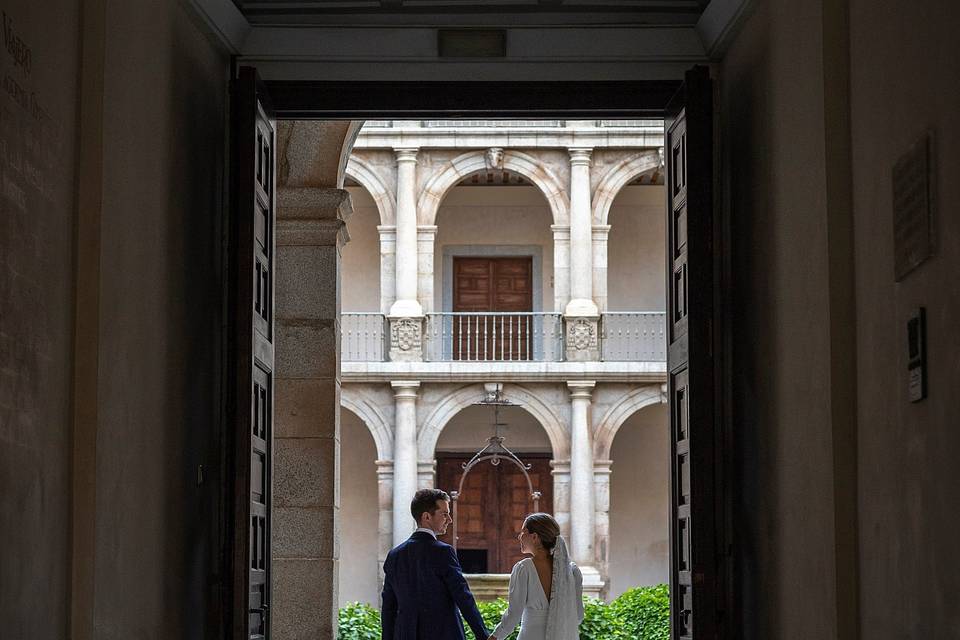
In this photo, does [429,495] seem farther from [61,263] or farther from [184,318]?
[61,263]

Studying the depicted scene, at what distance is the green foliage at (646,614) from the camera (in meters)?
Result: 14.1

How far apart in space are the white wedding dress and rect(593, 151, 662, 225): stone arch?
717 inches

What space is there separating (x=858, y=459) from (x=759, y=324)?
1412mm

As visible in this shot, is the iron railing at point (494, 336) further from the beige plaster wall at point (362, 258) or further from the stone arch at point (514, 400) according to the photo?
the beige plaster wall at point (362, 258)

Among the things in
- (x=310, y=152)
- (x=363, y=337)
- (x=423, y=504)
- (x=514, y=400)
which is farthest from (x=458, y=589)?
(x=363, y=337)

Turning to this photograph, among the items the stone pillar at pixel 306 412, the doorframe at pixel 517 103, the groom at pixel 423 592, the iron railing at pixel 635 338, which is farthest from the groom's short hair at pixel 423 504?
the iron railing at pixel 635 338

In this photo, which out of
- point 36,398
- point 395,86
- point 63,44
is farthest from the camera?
point 395,86

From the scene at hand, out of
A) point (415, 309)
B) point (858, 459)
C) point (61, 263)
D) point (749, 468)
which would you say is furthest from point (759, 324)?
point (415, 309)

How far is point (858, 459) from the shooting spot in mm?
4957

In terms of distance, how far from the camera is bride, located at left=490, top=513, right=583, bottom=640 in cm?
902

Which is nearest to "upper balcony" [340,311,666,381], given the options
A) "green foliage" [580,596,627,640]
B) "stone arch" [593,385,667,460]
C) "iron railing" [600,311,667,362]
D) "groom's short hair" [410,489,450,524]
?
"iron railing" [600,311,667,362]

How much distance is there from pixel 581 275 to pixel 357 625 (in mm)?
15238

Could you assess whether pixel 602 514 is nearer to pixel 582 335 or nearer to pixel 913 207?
pixel 582 335

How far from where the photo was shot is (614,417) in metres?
26.8
